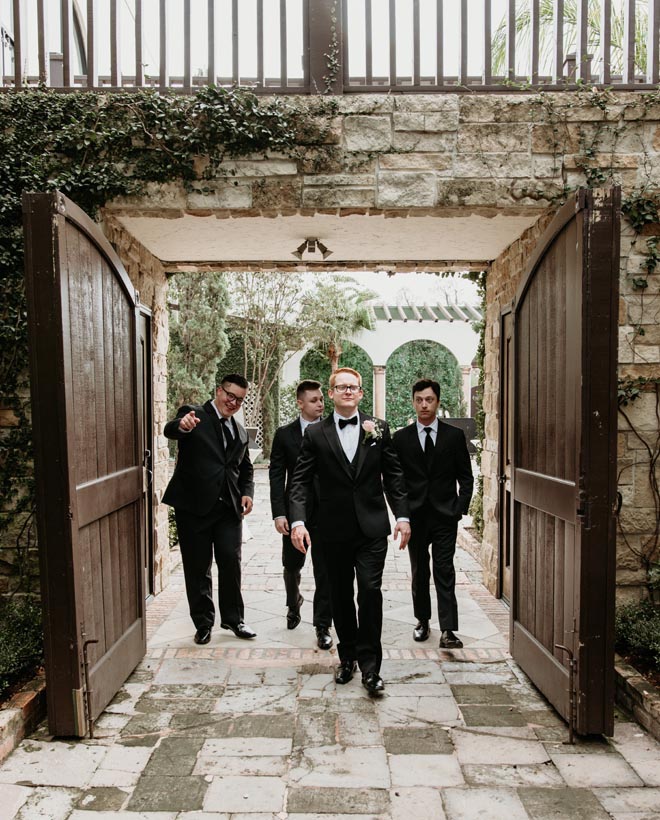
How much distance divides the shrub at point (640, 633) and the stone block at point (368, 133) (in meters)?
3.38

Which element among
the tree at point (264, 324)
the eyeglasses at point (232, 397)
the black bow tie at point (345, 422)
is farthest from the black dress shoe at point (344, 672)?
the tree at point (264, 324)

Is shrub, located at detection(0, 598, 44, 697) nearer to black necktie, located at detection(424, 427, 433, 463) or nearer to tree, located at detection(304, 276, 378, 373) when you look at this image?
black necktie, located at detection(424, 427, 433, 463)

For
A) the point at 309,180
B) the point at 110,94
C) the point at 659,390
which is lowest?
the point at 659,390

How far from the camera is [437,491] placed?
4.84 metres

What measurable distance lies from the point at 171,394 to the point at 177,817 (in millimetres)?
12371

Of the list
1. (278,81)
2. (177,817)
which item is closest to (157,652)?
(177,817)

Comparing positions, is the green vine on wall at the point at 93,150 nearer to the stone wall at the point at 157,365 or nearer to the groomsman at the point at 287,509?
the stone wall at the point at 157,365

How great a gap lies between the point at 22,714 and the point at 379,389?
17645mm

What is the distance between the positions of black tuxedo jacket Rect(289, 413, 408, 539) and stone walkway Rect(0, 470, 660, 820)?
1021mm

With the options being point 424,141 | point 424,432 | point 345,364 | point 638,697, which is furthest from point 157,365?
point 345,364

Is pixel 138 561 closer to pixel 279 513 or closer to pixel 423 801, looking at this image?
pixel 279 513

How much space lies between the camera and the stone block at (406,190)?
461 cm

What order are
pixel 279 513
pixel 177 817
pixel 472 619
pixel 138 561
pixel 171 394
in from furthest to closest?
pixel 171 394 → pixel 472 619 → pixel 279 513 → pixel 138 561 → pixel 177 817

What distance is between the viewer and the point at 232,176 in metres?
4.63
